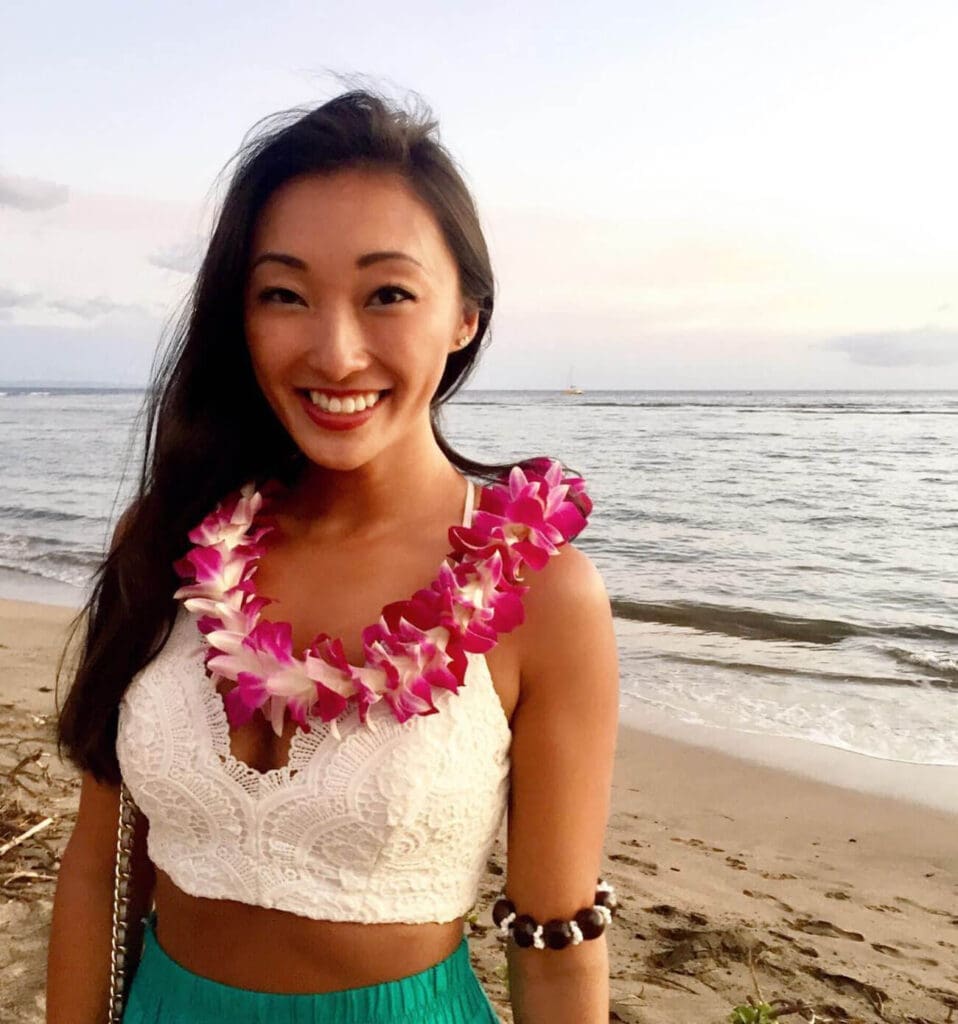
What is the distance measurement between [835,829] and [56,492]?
16.3 meters

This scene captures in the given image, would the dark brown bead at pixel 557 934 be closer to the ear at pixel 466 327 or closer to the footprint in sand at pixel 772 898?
the ear at pixel 466 327

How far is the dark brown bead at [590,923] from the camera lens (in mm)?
1698

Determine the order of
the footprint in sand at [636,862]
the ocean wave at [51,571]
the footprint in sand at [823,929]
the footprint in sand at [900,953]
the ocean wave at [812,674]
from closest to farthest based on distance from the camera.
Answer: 1. the footprint in sand at [900,953]
2. the footprint in sand at [823,929]
3. the footprint in sand at [636,862]
4. the ocean wave at [812,674]
5. the ocean wave at [51,571]

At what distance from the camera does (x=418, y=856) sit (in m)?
1.68

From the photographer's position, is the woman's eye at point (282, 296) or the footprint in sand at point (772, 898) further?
the footprint in sand at point (772, 898)

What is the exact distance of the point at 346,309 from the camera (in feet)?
5.59

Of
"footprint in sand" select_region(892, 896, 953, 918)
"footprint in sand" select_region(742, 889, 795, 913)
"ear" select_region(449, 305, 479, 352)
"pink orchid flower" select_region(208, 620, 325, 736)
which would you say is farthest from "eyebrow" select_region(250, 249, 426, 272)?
"footprint in sand" select_region(892, 896, 953, 918)

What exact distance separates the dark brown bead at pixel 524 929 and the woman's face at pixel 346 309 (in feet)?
2.63

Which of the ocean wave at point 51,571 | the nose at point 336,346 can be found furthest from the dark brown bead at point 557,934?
the ocean wave at point 51,571

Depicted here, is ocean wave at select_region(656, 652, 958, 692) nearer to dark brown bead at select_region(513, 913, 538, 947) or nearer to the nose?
dark brown bead at select_region(513, 913, 538, 947)

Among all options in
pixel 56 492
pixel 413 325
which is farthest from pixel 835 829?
pixel 56 492

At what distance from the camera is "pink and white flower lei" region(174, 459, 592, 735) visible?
165cm

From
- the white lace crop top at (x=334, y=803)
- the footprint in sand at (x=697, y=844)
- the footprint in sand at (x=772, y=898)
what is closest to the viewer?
the white lace crop top at (x=334, y=803)

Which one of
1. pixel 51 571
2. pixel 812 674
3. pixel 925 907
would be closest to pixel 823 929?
pixel 925 907
